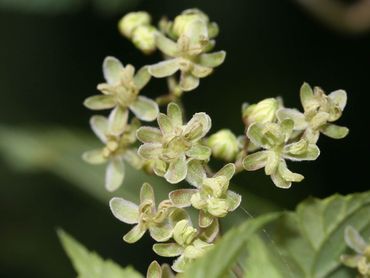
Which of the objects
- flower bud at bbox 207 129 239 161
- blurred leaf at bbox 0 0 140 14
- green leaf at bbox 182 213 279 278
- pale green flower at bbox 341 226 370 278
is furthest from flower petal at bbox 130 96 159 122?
blurred leaf at bbox 0 0 140 14

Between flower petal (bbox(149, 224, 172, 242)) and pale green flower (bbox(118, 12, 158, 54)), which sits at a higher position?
pale green flower (bbox(118, 12, 158, 54))

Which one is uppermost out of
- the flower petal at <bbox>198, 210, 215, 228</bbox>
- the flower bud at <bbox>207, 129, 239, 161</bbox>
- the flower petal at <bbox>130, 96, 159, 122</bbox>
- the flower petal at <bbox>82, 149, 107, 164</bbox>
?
the flower petal at <bbox>130, 96, 159, 122</bbox>

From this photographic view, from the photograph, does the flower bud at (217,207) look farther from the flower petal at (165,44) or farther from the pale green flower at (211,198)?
the flower petal at (165,44)

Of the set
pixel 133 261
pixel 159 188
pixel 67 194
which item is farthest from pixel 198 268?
pixel 67 194

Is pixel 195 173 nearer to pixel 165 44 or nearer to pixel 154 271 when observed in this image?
pixel 154 271

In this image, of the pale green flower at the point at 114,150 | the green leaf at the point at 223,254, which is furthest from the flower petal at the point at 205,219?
the pale green flower at the point at 114,150

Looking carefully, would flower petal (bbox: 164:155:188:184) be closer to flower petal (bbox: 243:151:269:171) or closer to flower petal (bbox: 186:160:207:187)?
flower petal (bbox: 186:160:207:187)

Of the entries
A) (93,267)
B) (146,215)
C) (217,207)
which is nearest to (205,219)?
(217,207)
